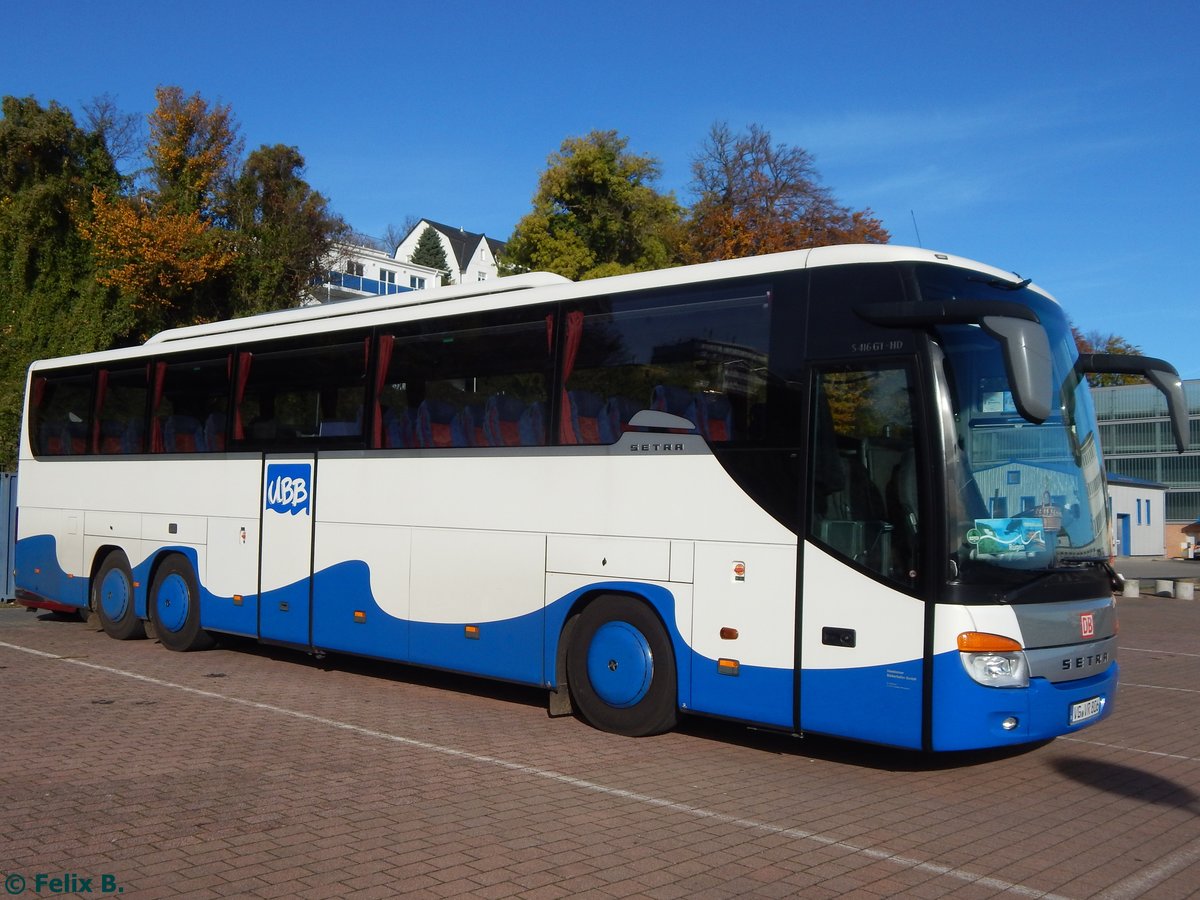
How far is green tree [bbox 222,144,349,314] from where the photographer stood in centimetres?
3462

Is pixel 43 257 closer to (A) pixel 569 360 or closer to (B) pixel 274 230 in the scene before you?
(B) pixel 274 230

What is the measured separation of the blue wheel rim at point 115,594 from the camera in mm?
14352

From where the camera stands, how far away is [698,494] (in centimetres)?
855

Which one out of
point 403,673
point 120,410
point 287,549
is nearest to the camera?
point 287,549

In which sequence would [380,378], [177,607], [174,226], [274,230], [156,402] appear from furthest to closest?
[274,230] → [174,226] → [156,402] → [177,607] → [380,378]

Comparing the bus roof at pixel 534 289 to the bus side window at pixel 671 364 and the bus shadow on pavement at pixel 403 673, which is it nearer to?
the bus side window at pixel 671 364

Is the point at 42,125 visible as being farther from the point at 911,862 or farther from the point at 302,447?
the point at 911,862

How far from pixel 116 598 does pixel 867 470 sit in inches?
422

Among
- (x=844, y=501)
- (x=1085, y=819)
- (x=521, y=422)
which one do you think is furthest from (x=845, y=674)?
(x=521, y=422)

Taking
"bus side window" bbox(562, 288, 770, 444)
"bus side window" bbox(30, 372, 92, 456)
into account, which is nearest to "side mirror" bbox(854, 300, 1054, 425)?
"bus side window" bbox(562, 288, 770, 444)

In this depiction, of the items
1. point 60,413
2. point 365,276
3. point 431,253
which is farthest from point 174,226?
point 431,253

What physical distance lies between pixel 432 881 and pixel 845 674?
3.34 metres

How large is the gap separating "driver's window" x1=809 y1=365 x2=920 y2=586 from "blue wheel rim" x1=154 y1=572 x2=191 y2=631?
862 cm

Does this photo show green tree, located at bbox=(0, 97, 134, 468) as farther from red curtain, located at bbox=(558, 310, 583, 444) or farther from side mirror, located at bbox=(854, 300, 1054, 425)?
side mirror, located at bbox=(854, 300, 1054, 425)
